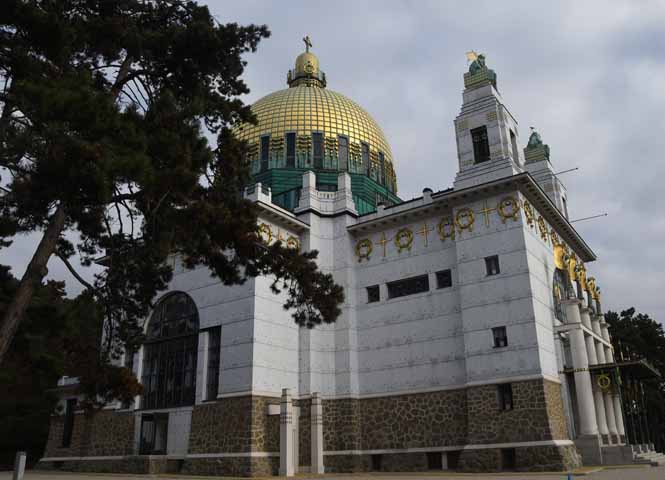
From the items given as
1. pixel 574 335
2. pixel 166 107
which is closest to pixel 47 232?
pixel 166 107

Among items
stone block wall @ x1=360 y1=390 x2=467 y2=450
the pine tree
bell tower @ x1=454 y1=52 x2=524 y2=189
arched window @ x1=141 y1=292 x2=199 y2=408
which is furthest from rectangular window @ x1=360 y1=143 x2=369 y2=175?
the pine tree

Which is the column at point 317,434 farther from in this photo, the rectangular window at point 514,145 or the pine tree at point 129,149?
the rectangular window at point 514,145

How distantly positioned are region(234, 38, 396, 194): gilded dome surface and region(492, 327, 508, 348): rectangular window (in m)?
14.3

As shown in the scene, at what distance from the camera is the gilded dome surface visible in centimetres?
3428

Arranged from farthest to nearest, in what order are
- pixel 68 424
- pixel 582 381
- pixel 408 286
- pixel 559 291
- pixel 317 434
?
pixel 68 424 < pixel 408 286 < pixel 559 291 < pixel 317 434 < pixel 582 381

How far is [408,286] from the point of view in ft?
88.1

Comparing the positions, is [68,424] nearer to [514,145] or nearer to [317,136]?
[317,136]

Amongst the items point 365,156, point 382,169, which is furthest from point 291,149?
point 382,169

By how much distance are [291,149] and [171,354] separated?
1355 cm

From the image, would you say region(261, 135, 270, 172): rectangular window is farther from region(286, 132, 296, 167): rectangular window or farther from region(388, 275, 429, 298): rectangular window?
region(388, 275, 429, 298): rectangular window

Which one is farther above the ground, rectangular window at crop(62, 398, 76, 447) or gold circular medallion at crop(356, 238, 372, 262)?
gold circular medallion at crop(356, 238, 372, 262)

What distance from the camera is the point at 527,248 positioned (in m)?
23.6

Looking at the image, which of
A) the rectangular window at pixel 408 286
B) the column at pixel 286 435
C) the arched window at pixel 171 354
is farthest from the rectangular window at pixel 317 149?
the column at pixel 286 435

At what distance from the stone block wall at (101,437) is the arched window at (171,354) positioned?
4.92ft
